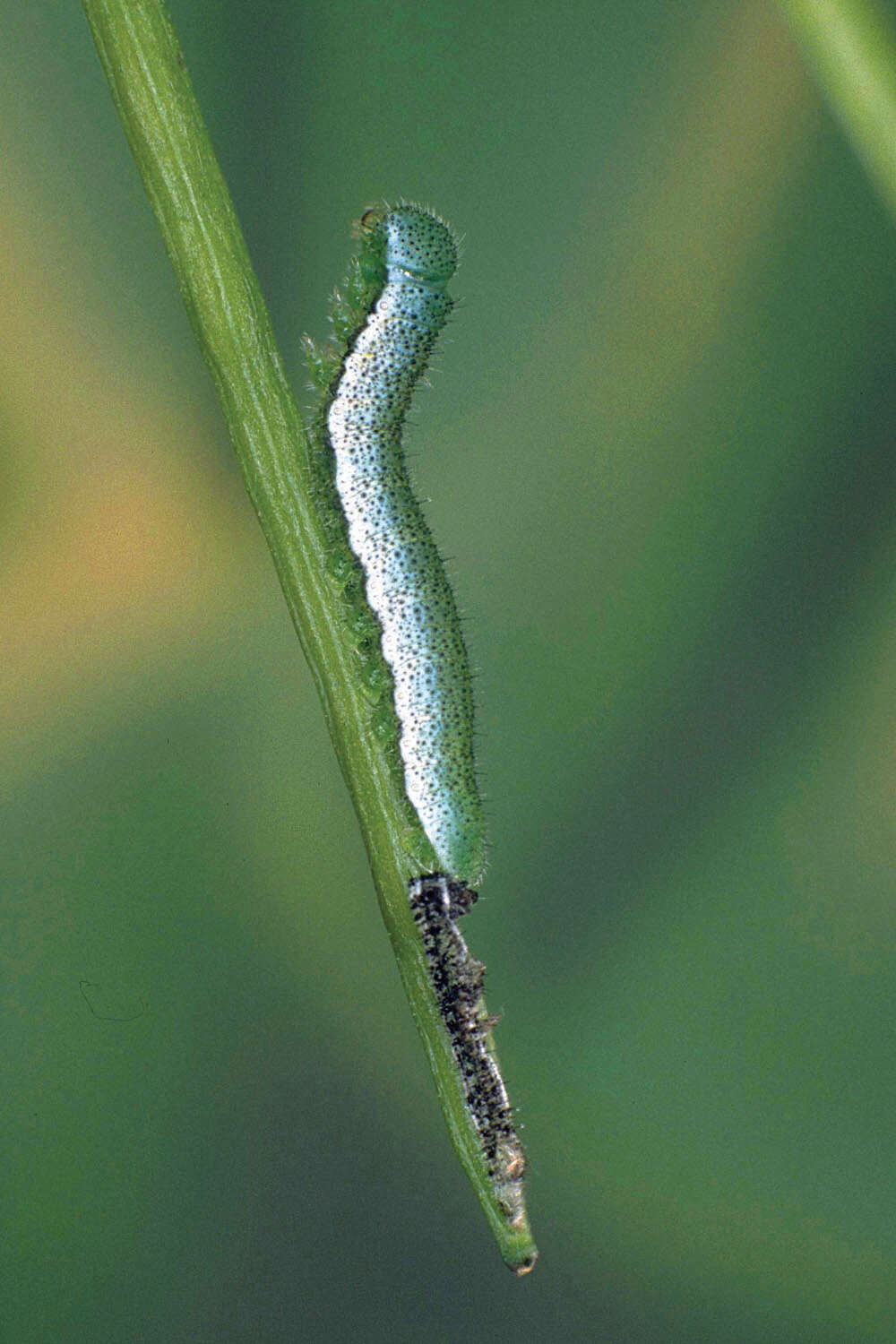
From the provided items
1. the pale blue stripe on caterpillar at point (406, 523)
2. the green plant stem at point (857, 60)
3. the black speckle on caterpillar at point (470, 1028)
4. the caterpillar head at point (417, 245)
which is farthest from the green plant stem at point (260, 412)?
the green plant stem at point (857, 60)

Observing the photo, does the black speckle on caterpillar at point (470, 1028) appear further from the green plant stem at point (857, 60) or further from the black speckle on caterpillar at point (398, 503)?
the green plant stem at point (857, 60)

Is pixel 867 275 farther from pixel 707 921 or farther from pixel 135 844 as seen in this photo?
pixel 135 844

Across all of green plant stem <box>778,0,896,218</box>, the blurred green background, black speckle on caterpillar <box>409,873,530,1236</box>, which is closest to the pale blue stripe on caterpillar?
black speckle on caterpillar <box>409,873,530,1236</box>

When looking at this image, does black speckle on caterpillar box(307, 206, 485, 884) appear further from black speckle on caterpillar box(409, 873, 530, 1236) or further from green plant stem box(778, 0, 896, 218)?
green plant stem box(778, 0, 896, 218)

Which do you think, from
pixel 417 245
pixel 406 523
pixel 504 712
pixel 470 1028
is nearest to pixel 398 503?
pixel 406 523

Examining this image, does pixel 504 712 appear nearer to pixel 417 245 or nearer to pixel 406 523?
pixel 406 523

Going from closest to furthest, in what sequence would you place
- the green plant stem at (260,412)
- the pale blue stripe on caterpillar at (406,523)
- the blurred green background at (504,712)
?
the green plant stem at (260,412), the pale blue stripe on caterpillar at (406,523), the blurred green background at (504,712)
